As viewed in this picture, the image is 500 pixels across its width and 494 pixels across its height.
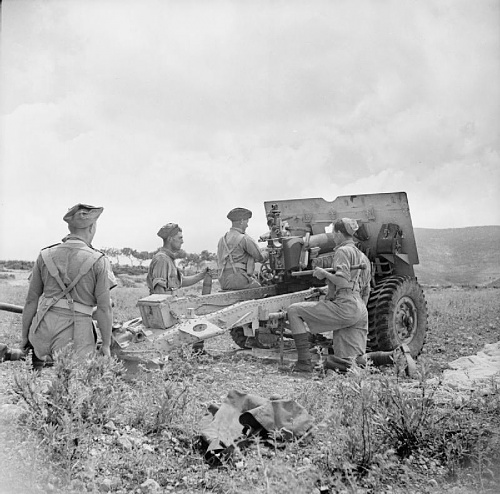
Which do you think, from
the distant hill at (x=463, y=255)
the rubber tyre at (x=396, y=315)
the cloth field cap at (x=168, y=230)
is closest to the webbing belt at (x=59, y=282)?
the cloth field cap at (x=168, y=230)

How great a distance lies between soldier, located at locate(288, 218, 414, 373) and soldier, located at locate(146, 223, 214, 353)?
149 centimetres

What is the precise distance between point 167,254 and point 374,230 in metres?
2.79

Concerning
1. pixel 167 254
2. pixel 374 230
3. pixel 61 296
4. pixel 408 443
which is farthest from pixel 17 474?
pixel 374 230

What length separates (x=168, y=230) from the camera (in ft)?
23.0

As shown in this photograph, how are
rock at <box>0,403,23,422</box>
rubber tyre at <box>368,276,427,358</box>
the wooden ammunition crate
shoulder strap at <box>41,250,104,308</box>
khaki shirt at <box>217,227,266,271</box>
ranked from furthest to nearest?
khaki shirt at <box>217,227,266,271</box>
rubber tyre at <box>368,276,427,358</box>
the wooden ammunition crate
shoulder strap at <box>41,250,104,308</box>
rock at <box>0,403,23,422</box>

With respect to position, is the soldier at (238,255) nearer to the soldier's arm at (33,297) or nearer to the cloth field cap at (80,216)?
the cloth field cap at (80,216)

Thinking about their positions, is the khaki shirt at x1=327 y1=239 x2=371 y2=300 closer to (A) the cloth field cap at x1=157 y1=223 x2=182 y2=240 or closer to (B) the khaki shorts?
(A) the cloth field cap at x1=157 y1=223 x2=182 y2=240

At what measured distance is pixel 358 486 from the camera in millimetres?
2887

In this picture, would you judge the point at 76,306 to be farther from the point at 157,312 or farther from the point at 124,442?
the point at 157,312

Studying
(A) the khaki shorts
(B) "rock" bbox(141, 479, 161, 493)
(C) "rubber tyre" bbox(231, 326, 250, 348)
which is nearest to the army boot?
(A) the khaki shorts

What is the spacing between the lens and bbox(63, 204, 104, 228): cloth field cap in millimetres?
3979

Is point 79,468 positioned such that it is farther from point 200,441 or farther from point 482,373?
point 482,373

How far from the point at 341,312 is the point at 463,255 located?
34.9 feet

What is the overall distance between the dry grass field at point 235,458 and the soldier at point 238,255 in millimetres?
3073
